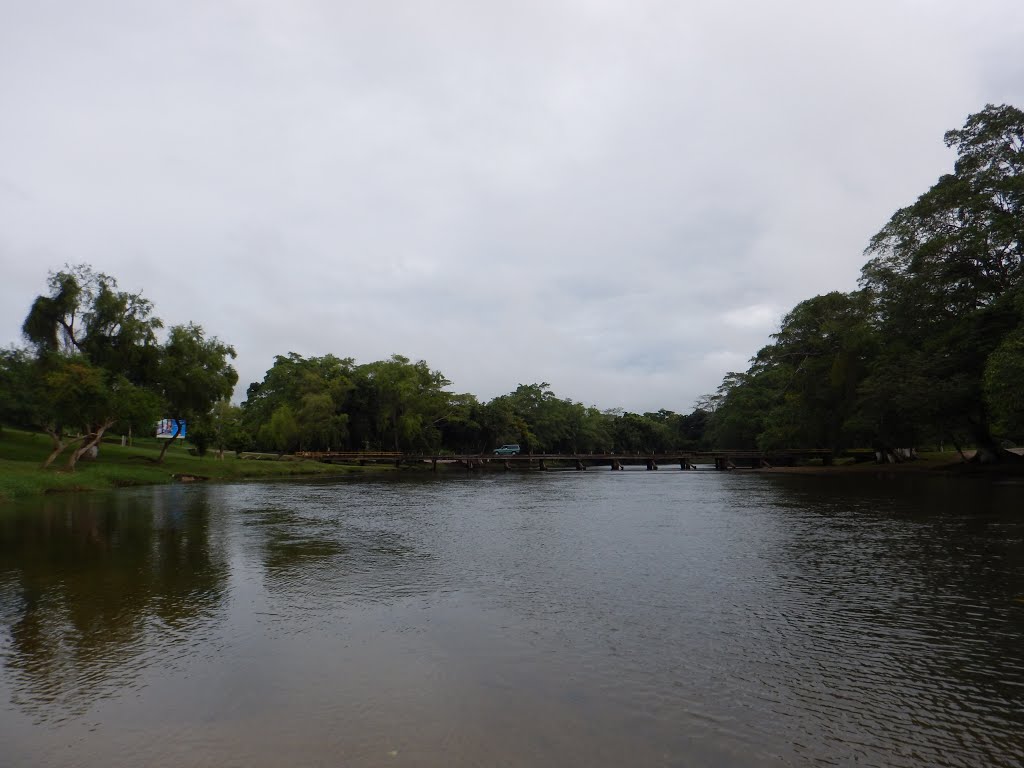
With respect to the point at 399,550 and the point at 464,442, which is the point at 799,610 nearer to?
the point at 399,550

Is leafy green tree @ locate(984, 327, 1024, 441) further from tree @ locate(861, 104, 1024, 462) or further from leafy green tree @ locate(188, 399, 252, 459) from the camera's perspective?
leafy green tree @ locate(188, 399, 252, 459)

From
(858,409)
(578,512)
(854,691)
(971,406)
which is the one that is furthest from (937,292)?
(854,691)

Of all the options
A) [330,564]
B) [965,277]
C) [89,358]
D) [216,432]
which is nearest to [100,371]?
[89,358]

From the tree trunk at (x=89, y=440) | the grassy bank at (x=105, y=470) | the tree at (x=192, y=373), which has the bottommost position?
the grassy bank at (x=105, y=470)

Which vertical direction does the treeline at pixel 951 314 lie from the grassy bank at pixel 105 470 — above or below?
above

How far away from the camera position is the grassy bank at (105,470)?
31.2 meters

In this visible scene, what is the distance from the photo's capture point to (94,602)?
969 centimetres

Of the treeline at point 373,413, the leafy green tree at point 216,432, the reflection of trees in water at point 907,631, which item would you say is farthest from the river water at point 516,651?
the treeline at point 373,413

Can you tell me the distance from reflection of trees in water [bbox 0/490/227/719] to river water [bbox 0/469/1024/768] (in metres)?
0.06

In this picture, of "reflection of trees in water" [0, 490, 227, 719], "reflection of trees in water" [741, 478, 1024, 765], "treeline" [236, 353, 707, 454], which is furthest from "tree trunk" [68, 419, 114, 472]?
"reflection of trees in water" [741, 478, 1024, 765]

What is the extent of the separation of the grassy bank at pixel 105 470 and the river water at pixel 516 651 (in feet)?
64.3

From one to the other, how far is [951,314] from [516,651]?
4478 cm

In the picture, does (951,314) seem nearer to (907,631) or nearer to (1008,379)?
(1008,379)

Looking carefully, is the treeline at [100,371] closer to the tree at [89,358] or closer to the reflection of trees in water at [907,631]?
the tree at [89,358]
